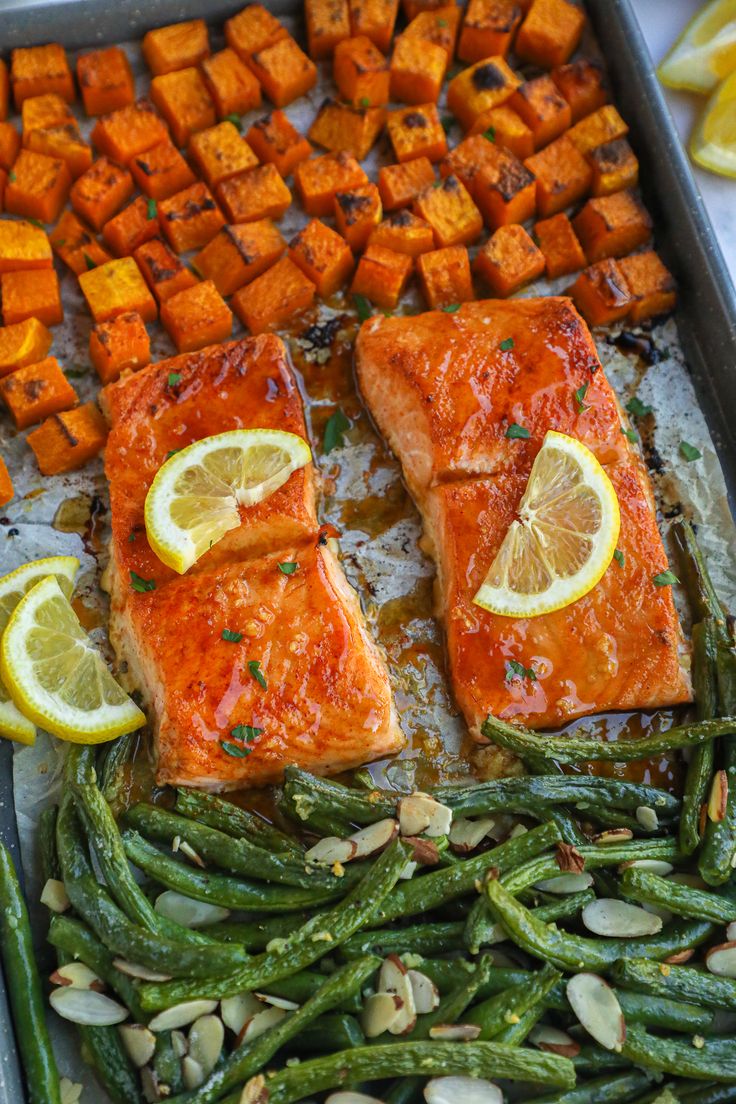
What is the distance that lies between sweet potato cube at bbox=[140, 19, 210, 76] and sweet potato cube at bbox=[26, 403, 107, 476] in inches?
74.5

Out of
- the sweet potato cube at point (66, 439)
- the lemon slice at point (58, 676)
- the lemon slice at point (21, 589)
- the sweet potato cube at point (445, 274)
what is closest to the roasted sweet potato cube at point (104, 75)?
the sweet potato cube at point (66, 439)

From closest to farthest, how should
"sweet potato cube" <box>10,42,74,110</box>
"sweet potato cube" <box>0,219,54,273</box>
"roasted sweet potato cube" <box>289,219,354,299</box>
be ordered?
"sweet potato cube" <box>0,219,54,273</box> < "roasted sweet potato cube" <box>289,219,354,299</box> < "sweet potato cube" <box>10,42,74,110</box>

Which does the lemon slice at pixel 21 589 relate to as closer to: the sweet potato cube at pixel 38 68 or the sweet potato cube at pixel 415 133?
the sweet potato cube at pixel 38 68

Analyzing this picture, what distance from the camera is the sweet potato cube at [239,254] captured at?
17.2 feet

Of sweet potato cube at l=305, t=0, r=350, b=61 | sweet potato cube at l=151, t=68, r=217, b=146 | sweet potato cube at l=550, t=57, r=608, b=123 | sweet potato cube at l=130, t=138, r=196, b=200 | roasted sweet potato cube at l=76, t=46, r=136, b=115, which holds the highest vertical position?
sweet potato cube at l=305, t=0, r=350, b=61

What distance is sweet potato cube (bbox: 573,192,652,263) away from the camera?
211 inches

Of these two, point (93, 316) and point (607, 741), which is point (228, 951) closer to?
point (607, 741)

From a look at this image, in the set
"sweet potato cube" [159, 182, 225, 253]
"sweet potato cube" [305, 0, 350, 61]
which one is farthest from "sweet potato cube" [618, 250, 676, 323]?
"sweet potato cube" [159, 182, 225, 253]

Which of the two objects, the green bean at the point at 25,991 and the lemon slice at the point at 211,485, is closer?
the green bean at the point at 25,991

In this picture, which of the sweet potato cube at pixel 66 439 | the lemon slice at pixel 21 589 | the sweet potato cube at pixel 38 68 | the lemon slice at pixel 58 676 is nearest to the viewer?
the lemon slice at pixel 58 676

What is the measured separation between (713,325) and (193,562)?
2.81 meters

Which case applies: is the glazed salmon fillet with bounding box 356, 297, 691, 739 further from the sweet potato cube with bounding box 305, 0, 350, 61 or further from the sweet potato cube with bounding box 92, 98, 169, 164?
the sweet potato cube with bounding box 305, 0, 350, 61

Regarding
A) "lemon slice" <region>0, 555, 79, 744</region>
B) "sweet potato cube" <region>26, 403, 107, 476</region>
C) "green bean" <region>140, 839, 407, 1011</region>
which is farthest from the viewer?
"sweet potato cube" <region>26, 403, 107, 476</region>

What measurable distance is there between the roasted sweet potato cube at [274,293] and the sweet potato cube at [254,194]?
293 millimetres
